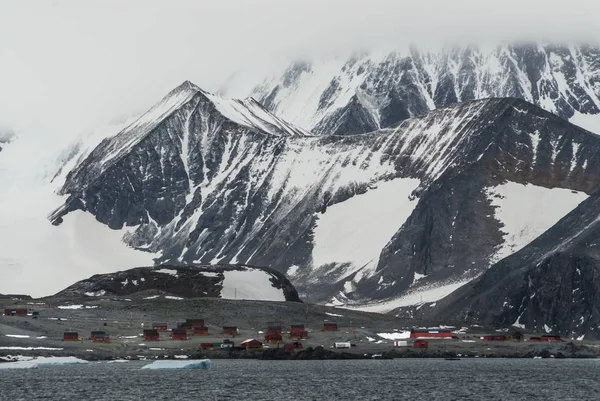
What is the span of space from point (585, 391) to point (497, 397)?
1387 cm

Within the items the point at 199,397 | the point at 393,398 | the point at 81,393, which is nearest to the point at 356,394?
the point at 393,398

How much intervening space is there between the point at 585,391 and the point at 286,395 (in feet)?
115

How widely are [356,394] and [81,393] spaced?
1229 inches

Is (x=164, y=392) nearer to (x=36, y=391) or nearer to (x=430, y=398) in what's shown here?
(x=36, y=391)

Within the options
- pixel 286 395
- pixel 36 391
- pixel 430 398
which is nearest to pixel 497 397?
pixel 430 398

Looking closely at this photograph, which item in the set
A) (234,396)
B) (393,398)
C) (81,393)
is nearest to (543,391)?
(393,398)

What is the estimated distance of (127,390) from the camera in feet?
648

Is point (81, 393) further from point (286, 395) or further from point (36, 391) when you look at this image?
point (286, 395)

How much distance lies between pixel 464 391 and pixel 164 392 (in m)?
34.6

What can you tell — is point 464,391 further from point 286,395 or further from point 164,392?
point 164,392

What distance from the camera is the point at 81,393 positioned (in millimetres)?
194500

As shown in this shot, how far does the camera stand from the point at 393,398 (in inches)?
7436

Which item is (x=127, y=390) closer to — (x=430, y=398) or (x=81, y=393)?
(x=81, y=393)

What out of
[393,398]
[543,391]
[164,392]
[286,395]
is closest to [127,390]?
[164,392]
